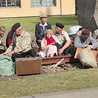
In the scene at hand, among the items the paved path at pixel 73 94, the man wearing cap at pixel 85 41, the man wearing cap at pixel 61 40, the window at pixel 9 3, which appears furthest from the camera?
the window at pixel 9 3

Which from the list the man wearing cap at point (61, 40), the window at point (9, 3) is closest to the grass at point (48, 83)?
the man wearing cap at point (61, 40)

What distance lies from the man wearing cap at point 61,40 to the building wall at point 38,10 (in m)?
22.2

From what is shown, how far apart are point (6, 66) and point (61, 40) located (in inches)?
103

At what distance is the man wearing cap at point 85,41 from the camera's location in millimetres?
10164

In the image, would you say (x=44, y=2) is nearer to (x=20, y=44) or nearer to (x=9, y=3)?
(x=9, y=3)

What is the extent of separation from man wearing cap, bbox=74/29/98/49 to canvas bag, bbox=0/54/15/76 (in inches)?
86.0

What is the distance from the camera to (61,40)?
1097 cm

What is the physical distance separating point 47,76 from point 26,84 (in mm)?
919

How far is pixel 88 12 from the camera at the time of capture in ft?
45.8

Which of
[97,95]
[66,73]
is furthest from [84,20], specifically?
[97,95]

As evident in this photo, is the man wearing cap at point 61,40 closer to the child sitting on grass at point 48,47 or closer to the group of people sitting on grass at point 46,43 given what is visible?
the group of people sitting on grass at point 46,43

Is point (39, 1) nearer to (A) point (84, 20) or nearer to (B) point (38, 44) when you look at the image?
(A) point (84, 20)

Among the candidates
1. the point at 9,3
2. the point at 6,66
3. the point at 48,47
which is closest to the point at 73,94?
the point at 6,66

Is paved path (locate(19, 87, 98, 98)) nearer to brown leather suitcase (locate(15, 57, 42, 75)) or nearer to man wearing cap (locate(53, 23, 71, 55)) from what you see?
brown leather suitcase (locate(15, 57, 42, 75))
